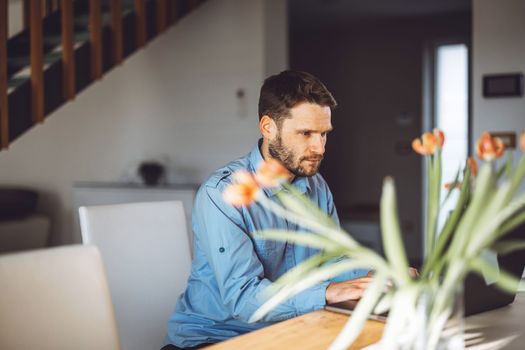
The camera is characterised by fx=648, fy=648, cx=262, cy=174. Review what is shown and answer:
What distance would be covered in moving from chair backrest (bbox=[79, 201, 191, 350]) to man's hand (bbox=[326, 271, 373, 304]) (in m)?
0.71

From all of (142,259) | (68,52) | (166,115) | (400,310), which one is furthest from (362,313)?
(166,115)

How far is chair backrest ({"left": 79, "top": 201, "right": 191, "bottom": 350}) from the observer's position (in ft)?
6.77

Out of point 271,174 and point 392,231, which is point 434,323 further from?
point 271,174

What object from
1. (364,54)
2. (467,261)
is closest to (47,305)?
(467,261)

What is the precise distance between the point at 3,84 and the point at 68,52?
558 millimetres

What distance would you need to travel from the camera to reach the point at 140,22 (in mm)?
4859

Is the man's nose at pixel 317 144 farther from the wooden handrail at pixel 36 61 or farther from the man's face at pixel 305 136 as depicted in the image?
the wooden handrail at pixel 36 61

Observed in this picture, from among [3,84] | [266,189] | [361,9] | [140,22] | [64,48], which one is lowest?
[266,189]

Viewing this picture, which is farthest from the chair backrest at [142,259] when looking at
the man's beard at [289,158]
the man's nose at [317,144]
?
the man's nose at [317,144]

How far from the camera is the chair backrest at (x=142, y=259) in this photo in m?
2.06

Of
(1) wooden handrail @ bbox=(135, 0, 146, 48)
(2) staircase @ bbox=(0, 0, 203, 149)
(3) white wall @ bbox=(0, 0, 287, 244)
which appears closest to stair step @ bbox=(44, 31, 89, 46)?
(2) staircase @ bbox=(0, 0, 203, 149)

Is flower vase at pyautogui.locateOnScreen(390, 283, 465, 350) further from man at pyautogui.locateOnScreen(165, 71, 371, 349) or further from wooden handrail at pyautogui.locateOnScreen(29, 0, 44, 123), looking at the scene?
wooden handrail at pyautogui.locateOnScreen(29, 0, 44, 123)

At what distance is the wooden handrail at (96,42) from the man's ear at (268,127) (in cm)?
267

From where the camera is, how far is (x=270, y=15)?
5.47 metres
